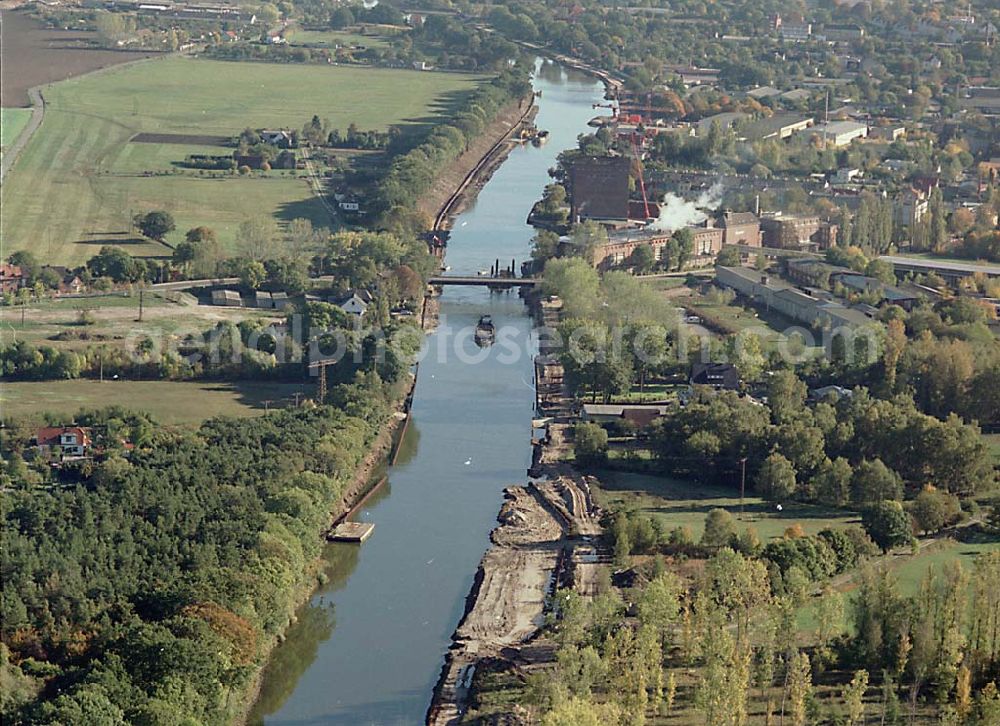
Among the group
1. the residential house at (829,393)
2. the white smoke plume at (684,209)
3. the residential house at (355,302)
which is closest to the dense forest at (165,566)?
the residential house at (829,393)

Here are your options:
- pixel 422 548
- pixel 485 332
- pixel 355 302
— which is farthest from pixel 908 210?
pixel 422 548

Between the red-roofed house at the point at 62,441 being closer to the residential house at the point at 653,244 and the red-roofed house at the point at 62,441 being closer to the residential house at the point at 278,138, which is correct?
the residential house at the point at 653,244

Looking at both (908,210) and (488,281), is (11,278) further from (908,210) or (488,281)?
(908,210)

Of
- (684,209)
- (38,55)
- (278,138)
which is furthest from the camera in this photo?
(38,55)

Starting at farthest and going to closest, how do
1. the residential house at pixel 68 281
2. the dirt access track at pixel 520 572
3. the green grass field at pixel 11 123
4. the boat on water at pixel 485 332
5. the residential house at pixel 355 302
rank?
the green grass field at pixel 11 123, the residential house at pixel 68 281, the boat on water at pixel 485 332, the residential house at pixel 355 302, the dirt access track at pixel 520 572

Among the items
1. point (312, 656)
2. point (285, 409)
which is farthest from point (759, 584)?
point (285, 409)
